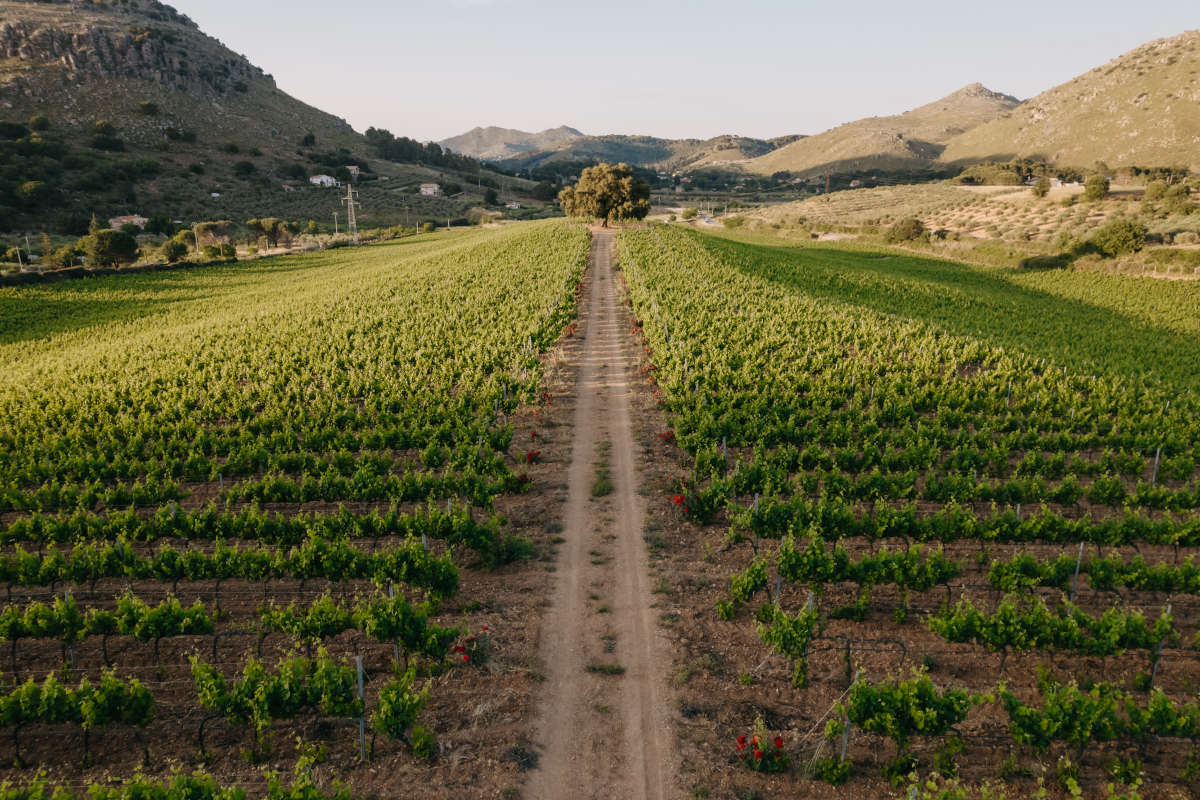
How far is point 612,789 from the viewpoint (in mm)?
9023

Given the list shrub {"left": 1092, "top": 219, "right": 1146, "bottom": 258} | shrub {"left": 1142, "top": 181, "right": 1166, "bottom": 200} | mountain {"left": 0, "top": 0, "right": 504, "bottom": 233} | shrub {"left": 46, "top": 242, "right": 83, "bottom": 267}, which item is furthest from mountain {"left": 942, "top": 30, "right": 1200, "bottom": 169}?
shrub {"left": 46, "top": 242, "right": 83, "bottom": 267}

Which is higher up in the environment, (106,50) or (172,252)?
(106,50)

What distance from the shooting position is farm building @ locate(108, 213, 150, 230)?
83312mm

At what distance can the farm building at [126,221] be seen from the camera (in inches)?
3280

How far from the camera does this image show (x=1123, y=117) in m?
131

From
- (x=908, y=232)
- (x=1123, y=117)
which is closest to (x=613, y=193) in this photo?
(x=908, y=232)

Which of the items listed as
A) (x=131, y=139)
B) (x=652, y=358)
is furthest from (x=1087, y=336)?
(x=131, y=139)

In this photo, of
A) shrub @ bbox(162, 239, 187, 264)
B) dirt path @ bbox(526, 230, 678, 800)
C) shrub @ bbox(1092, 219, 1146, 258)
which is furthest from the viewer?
shrub @ bbox(162, 239, 187, 264)

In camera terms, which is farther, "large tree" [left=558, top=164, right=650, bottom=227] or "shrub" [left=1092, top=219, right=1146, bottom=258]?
"large tree" [left=558, top=164, right=650, bottom=227]

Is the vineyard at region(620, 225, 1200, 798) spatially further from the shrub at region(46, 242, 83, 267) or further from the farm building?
the farm building

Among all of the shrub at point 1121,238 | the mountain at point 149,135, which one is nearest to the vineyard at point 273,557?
the shrub at point 1121,238

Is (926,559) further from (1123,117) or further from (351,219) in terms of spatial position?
(1123,117)

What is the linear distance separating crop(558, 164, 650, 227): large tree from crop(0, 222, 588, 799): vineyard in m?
56.7

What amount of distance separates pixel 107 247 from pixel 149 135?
8409cm
